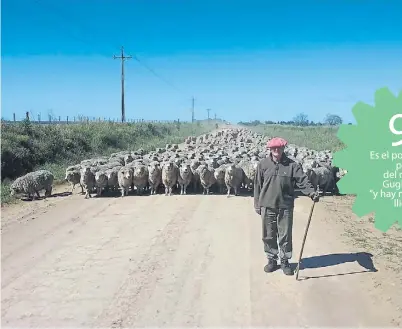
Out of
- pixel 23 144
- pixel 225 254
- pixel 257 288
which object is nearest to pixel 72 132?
pixel 23 144

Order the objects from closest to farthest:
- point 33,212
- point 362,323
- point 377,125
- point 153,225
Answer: point 362,323
point 377,125
point 153,225
point 33,212

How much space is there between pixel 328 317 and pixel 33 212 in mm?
8793

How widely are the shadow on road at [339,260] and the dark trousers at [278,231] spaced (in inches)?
22.3

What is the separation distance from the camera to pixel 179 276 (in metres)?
6.88

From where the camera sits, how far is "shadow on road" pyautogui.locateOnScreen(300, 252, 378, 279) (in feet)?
24.2

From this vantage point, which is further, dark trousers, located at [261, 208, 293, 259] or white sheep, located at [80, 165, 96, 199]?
white sheep, located at [80, 165, 96, 199]

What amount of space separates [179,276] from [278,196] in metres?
2.06

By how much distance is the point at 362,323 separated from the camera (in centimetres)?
545

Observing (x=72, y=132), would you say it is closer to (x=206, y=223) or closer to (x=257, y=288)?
(x=206, y=223)

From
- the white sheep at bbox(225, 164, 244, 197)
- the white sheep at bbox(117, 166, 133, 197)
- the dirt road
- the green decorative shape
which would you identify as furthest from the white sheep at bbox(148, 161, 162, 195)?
the green decorative shape

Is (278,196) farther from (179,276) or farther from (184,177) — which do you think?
(184,177)

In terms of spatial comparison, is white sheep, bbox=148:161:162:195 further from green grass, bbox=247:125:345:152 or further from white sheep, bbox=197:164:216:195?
green grass, bbox=247:125:345:152

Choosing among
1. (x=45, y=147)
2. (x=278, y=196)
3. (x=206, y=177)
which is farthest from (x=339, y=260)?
(x=45, y=147)

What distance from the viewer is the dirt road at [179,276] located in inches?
220
